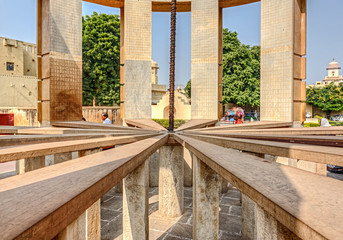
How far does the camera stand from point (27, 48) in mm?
28578

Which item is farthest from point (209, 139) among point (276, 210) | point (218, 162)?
point (276, 210)

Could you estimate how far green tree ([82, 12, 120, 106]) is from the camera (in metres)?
19.0

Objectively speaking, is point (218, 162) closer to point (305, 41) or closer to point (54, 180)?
point (54, 180)

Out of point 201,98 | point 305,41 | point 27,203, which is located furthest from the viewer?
point 201,98

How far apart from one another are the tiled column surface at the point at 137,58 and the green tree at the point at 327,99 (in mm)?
29333

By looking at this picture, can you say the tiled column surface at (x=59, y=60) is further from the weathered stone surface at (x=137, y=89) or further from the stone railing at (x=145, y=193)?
the stone railing at (x=145, y=193)

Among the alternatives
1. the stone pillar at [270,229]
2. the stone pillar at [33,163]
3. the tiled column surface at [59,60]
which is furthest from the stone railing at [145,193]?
the tiled column surface at [59,60]

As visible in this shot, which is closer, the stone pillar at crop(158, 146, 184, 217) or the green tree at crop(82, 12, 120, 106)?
the stone pillar at crop(158, 146, 184, 217)

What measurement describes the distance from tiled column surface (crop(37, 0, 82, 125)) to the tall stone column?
528 centimetres

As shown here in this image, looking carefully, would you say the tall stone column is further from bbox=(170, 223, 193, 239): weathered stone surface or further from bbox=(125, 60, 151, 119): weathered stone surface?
bbox=(170, 223, 193, 239): weathered stone surface

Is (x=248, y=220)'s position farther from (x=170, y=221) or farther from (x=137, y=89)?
(x=137, y=89)

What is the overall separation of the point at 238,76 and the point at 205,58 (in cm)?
1914

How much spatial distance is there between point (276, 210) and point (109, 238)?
366 cm

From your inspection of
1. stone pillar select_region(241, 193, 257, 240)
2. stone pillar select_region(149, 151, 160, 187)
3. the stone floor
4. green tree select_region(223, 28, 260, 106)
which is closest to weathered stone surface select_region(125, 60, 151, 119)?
stone pillar select_region(149, 151, 160, 187)
